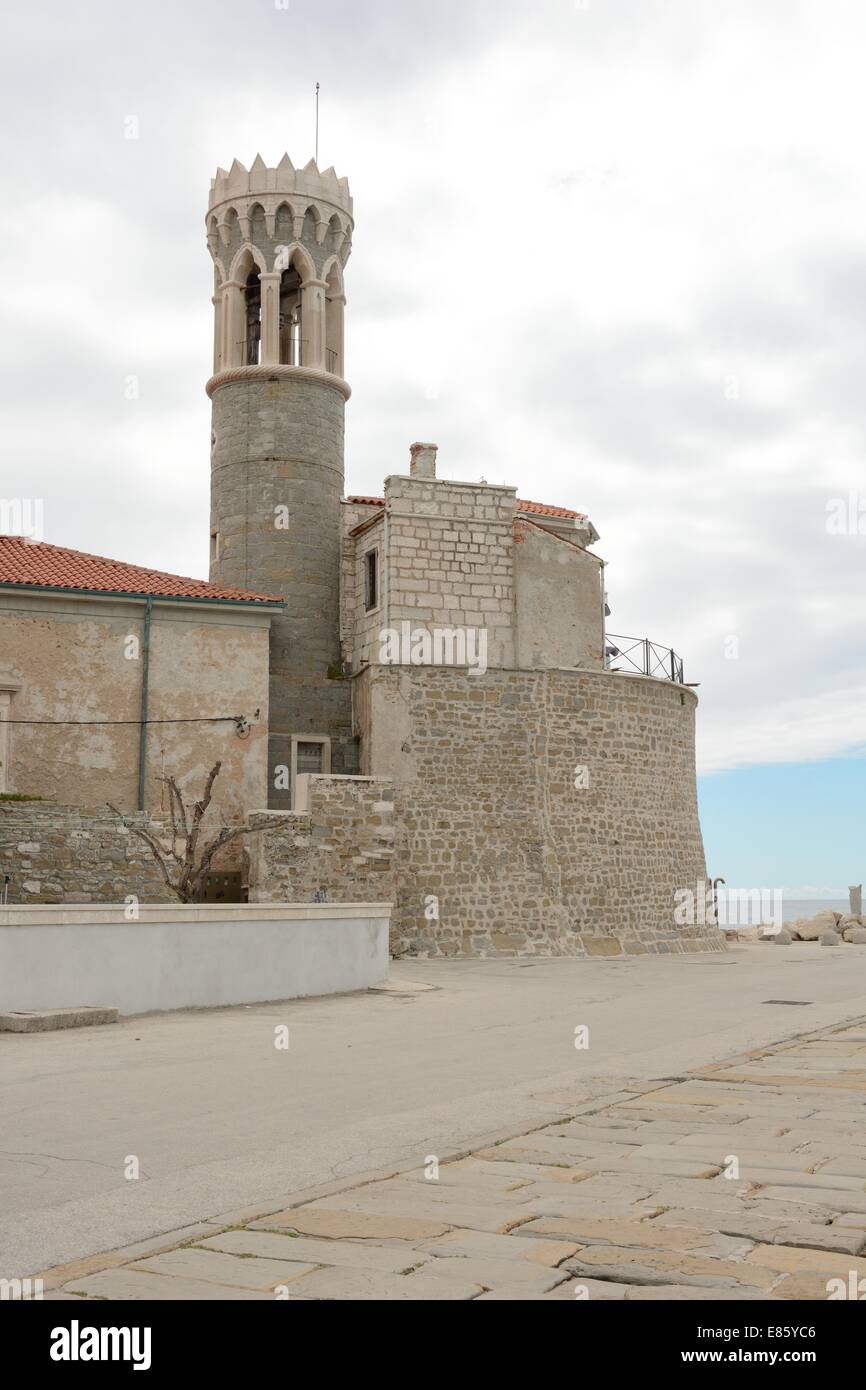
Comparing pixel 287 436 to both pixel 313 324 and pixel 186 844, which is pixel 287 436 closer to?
pixel 313 324

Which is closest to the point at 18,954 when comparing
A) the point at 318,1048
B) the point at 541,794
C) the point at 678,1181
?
the point at 318,1048

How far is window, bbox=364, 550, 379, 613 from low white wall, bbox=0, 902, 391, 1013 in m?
11.1

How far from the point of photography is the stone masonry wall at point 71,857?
21891mm

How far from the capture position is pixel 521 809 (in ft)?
87.4

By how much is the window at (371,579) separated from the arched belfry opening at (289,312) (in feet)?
17.8

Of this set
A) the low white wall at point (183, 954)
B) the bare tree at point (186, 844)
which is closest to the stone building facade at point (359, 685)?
the bare tree at point (186, 844)

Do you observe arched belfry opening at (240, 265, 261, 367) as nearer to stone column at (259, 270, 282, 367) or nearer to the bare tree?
stone column at (259, 270, 282, 367)

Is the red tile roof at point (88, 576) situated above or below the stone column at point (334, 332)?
below

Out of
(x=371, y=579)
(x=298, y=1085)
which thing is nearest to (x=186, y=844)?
(x=371, y=579)

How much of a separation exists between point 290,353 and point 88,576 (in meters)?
8.04

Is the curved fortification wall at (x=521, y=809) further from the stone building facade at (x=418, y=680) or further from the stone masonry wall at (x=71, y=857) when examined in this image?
the stone masonry wall at (x=71, y=857)

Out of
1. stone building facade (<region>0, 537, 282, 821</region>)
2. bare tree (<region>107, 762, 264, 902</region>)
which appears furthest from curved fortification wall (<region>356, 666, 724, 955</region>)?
bare tree (<region>107, 762, 264, 902</region>)
